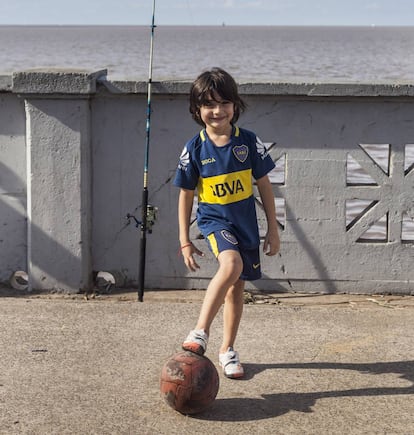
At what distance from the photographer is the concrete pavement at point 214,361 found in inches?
200

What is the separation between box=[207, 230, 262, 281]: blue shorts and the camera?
5.58 meters

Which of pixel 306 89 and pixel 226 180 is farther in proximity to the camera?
pixel 306 89

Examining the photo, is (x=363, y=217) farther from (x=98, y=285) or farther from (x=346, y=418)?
(x=346, y=418)

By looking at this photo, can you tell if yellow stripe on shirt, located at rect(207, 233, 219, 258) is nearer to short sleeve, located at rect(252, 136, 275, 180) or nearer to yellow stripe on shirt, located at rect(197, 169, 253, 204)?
yellow stripe on shirt, located at rect(197, 169, 253, 204)

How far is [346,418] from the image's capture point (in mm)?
5133

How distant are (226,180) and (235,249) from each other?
1.23ft

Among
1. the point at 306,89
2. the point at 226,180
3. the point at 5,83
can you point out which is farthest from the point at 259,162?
the point at 5,83

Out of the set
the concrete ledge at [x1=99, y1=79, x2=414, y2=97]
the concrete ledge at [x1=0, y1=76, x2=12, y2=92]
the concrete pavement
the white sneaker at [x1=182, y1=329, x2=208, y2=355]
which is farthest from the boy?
the concrete ledge at [x1=0, y1=76, x2=12, y2=92]

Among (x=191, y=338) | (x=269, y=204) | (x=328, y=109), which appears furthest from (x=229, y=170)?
(x=328, y=109)

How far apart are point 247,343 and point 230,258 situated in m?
0.99

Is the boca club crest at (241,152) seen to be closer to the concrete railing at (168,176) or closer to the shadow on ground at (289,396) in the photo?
the shadow on ground at (289,396)

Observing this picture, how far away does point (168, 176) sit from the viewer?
7.59m

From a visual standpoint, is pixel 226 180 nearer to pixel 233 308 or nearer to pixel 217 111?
pixel 217 111

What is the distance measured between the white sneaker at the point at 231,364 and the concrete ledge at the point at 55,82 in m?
2.44
